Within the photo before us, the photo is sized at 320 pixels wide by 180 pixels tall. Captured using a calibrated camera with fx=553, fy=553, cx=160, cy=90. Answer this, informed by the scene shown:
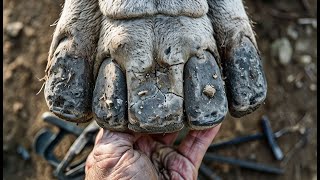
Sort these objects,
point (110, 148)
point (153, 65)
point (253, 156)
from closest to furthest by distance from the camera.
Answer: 1. point (153, 65)
2. point (110, 148)
3. point (253, 156)

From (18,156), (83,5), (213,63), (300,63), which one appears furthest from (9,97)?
(213,63)

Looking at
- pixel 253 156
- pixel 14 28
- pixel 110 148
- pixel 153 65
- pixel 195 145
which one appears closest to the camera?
pixel 153 65

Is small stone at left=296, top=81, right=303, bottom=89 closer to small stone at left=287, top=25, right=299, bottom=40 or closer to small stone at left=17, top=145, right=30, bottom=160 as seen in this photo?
small stone at left=287, top=25, right=299, bottom=40

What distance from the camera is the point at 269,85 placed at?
6.44ft

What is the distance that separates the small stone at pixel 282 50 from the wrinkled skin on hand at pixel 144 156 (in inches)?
35.5

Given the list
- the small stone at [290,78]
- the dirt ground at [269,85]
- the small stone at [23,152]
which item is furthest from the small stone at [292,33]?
the small stone at [23,152]

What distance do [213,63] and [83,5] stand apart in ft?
0.72

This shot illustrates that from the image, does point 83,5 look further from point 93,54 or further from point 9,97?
point 9,97

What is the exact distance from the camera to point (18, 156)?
192 cm

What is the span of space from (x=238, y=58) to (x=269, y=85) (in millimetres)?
1173

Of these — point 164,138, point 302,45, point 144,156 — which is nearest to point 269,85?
point 302,45

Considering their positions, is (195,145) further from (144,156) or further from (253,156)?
(253,156)

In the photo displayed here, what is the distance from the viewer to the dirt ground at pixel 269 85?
6.20 ft

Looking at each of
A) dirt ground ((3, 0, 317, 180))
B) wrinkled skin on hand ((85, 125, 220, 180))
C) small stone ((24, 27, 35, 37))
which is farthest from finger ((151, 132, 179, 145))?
small stone ((24, 27, 35, 37))
